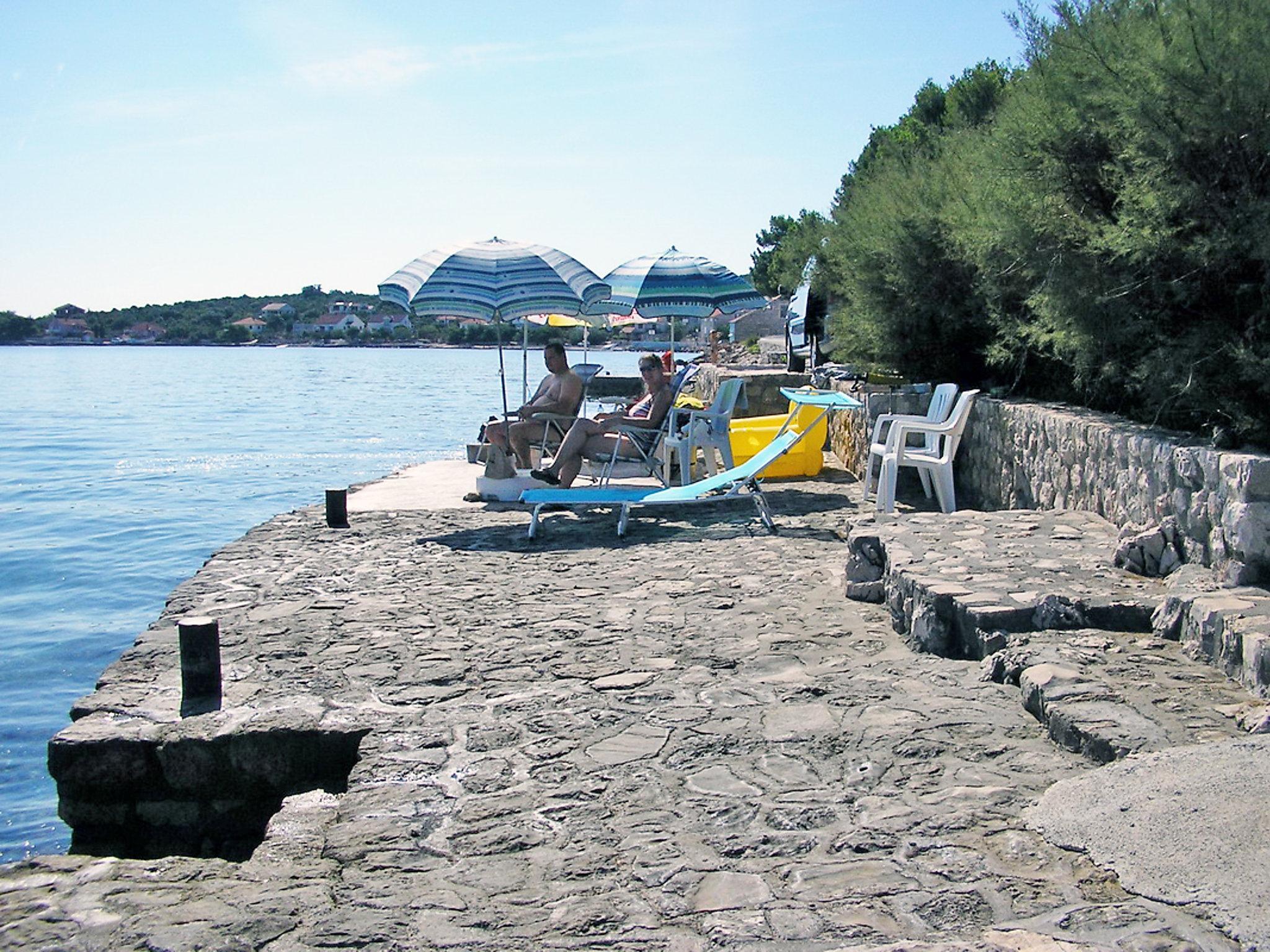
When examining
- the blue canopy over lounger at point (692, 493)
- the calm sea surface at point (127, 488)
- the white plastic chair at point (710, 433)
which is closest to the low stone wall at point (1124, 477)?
the blue canopy over lounger at point (692, 493)

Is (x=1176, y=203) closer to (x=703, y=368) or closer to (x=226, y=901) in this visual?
(x=226, y=901)

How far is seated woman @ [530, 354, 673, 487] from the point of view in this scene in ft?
28.3

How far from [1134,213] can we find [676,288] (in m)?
7.02

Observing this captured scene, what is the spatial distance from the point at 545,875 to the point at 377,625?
2801mm

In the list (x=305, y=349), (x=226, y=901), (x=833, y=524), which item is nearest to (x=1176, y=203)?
(x=833, y=524)

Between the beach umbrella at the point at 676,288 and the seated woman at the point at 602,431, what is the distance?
2.93 meters

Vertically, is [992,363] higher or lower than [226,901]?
higher

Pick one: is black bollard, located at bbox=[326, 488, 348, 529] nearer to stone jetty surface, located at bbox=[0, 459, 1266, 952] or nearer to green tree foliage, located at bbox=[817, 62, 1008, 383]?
stone jetty surface, located at bbox=[0, 459, 1266, 952]

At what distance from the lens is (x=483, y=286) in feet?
33.9

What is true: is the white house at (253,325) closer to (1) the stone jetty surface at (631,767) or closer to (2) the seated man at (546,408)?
(2) the seated man at (546,408)

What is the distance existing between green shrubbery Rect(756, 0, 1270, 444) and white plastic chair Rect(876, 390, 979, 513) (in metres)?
0.66

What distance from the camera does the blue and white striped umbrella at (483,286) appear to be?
407 inches

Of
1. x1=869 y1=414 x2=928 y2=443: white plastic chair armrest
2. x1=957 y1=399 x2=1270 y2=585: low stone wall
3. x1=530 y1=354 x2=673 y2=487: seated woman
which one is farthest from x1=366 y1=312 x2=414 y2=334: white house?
x1=957 y1=399 x2=1270 y2=585: low stone wall

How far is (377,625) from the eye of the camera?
551 centimetres
